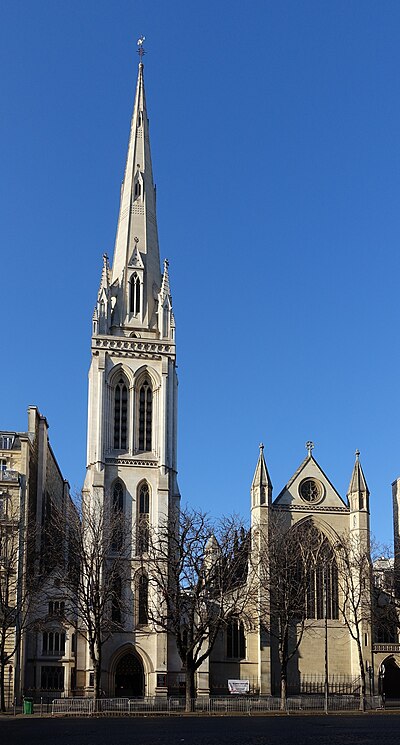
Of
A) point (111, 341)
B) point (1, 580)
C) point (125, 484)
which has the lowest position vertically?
point (1, 580)

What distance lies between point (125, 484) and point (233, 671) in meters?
19.0

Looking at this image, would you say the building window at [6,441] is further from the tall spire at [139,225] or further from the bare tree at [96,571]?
the tall spire at [139,225]

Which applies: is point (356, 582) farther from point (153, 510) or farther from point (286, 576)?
point (153, 510)

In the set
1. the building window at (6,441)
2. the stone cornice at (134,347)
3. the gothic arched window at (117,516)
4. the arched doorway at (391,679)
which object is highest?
the stone cornice at (134,347)

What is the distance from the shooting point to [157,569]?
3019 inches

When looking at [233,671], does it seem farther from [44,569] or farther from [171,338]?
[171,338]

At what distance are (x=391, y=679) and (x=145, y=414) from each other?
33110 mm

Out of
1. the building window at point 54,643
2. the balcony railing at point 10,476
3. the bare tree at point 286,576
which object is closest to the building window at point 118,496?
the building window at point 54,643

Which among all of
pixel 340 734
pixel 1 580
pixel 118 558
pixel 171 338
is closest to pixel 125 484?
pixel 118 558

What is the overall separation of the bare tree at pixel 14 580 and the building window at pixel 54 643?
5.77 m

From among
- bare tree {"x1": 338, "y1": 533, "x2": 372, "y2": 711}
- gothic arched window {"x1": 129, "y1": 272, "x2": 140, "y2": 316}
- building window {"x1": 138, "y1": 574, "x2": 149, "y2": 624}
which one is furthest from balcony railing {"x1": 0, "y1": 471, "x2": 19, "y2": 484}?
bare tree {"x1": 338, "y1": 533, "x2": 372, "y2": 711}

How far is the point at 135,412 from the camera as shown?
96.3 metres

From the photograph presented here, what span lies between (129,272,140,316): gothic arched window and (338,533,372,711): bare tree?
96.1ft

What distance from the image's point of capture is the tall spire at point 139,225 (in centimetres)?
10119
